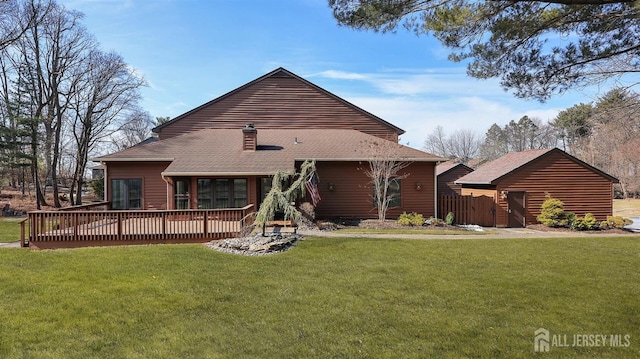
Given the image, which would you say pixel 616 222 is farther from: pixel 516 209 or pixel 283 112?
pixel 283 112

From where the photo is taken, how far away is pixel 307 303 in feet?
16.5

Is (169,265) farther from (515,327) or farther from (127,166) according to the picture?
(127,166)

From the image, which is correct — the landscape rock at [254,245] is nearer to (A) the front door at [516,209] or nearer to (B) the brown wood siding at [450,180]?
(A) the front door at [516,209]

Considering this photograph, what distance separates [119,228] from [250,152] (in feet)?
22.6

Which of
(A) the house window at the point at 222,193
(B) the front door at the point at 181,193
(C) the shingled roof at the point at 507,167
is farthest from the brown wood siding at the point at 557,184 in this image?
(B) the front door at the point at 181,193

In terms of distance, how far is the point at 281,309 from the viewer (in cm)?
480

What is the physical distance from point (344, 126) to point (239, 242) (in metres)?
11.8

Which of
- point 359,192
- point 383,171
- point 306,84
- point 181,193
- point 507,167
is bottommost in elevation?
point 359,192

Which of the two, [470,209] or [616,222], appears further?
[470,209]

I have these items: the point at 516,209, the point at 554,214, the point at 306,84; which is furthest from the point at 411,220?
the point at 306,84

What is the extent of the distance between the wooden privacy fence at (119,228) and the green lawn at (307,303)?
1315mm

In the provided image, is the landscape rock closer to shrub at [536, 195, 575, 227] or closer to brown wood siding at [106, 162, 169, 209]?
brown wood siding at [106, 162, 169, 209]

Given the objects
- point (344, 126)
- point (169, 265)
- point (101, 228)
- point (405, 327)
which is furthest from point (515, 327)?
point (344, 126)

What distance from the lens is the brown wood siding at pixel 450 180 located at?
24141 millimetres
